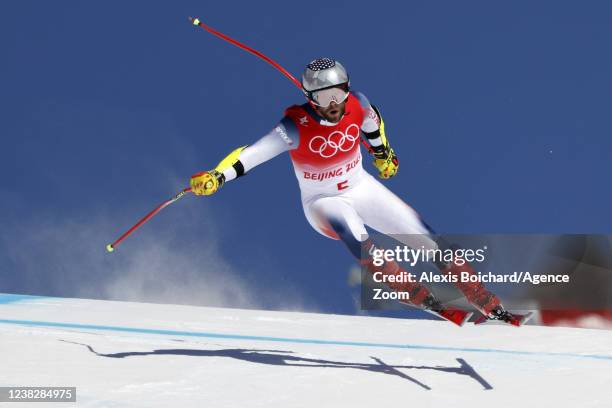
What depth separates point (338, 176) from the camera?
14.3 feet

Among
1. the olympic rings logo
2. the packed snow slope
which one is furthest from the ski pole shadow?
the olympic rings logo

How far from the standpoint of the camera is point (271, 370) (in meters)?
4.36

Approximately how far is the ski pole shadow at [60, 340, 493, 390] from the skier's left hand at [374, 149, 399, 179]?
980 mm

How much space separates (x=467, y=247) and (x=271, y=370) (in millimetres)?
1176

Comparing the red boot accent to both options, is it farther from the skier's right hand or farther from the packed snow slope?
the skier's right hand

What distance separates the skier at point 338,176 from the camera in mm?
4125

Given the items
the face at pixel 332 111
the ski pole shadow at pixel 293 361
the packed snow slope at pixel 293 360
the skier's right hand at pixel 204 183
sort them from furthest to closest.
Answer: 1. the ski pole shadow at pixel 293 361
2. the face at pixel 332 111
3. the skier's right hand at pixel 204 183
4. the packed snow slope at pixel 293 360

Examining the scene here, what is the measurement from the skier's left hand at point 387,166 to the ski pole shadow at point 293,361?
3.22ft

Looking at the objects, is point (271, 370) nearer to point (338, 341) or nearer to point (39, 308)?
point (338, 341)

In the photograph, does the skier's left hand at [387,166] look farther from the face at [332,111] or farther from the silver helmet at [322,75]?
the silver helmet at [322,75]

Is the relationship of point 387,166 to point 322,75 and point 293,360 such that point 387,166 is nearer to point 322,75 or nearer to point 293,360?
point 322,75

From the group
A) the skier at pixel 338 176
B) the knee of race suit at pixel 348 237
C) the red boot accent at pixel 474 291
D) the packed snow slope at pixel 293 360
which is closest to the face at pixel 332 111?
the skier at pixel 338 176

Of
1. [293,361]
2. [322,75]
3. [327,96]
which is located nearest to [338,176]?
[327,96]

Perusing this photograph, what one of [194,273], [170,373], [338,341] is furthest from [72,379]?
[194,273]
